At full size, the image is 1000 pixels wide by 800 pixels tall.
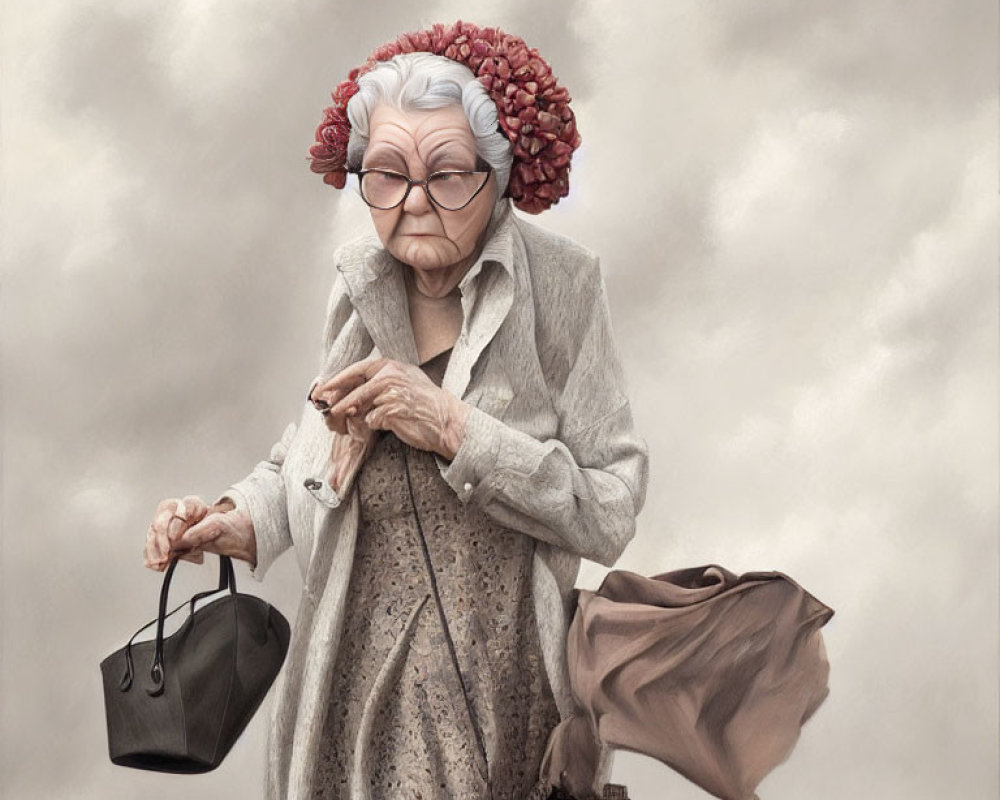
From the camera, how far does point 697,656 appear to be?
9.92 ft

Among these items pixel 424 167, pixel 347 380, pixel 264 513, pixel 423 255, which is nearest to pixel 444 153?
pixel 424 167

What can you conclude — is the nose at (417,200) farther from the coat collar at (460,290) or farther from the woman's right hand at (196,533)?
the woman's right hand at (196,533)

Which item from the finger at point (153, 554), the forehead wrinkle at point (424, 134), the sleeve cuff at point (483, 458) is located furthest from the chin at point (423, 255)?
the finger at point (153, 554)

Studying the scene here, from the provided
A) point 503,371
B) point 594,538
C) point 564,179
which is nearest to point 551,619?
point 594,538

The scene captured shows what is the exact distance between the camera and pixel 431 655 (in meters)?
3.02

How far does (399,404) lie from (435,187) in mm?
298

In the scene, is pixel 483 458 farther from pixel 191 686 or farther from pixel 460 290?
pixel 191 686

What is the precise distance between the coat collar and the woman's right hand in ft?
1.08

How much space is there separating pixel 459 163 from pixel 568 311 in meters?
0.29

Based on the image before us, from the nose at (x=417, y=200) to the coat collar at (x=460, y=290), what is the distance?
12 centimetres

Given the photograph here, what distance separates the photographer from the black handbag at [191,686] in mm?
3064

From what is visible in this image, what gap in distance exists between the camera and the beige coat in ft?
9.89

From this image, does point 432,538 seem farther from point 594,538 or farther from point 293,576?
point 293,576

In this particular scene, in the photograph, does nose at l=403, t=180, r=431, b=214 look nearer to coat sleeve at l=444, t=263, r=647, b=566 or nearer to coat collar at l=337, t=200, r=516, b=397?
coat collar at l=337, t=200, r=516, b=397
